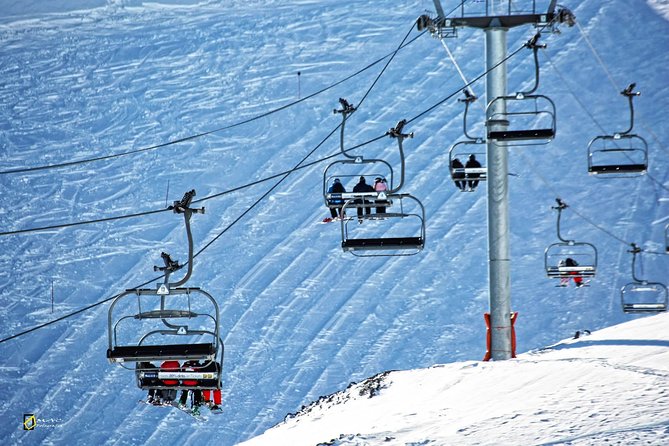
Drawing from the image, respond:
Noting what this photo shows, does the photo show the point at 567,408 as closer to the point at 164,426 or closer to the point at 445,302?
the point at 164,426

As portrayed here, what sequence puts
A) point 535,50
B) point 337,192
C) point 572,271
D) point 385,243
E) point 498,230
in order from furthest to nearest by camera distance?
point 572,271 → point 535,50 → point 337,192 → point 498,230 → point 385,243

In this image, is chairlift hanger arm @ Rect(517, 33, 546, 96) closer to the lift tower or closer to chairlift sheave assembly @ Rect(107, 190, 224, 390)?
the lift tower

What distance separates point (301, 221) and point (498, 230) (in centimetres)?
1170

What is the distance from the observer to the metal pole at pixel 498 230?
14.4 meters

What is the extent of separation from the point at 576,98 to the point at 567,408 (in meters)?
20.3

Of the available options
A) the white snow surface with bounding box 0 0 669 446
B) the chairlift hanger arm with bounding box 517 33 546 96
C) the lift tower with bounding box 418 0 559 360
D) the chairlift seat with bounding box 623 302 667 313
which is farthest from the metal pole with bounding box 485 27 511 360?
the chairlift seat with bounding box 623 302 667 313

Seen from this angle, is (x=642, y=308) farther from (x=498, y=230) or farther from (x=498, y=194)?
(x=498, y=194)

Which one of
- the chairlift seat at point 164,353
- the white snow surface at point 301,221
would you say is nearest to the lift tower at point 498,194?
the white snow surface at point 301,221

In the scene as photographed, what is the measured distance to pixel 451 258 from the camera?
2406 cm

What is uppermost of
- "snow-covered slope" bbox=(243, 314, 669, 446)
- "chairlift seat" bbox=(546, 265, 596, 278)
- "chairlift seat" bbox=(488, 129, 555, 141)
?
"chairlift seat" bbox=(488, 129, 555, 141)

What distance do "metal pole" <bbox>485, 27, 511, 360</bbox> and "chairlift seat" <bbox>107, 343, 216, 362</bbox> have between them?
5.33 meters

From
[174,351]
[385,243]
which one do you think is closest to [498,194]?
[385,243]

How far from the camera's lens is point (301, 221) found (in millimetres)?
25766

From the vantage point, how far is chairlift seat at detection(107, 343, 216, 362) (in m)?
9.94
